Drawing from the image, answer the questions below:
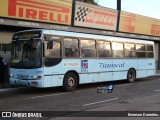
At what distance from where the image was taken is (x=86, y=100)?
1155cm

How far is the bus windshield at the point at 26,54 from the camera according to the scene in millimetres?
12992

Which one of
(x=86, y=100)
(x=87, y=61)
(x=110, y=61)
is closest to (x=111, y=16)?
(x=110, y=61)

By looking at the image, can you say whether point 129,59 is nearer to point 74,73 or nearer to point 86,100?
point 74,73

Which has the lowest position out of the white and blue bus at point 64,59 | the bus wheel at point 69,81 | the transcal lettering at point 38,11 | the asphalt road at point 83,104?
the asphalt road at point 83,104

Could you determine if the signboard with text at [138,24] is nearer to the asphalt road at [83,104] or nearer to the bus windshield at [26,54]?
the bus windshield at [26,54]

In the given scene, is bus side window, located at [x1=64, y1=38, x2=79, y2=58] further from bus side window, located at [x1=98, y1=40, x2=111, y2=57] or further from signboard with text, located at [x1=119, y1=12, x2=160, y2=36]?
signboard with text, located at [x1=119, y1=12, x2=160, y2=36]

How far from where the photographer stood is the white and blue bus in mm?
13039

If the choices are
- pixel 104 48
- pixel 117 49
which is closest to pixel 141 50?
pixel 117 49

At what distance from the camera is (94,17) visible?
23562 millimetres

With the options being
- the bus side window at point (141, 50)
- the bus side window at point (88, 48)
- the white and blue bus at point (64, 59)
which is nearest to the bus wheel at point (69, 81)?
the white and blue bus at point (64, 59)

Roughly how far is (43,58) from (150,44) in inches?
402

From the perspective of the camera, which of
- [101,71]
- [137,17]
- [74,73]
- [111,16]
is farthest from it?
[137,17]

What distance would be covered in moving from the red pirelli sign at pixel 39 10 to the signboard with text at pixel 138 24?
760 centimetres

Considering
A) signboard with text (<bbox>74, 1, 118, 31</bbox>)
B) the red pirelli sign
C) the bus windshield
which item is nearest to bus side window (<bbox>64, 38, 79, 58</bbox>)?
the bus windshield
